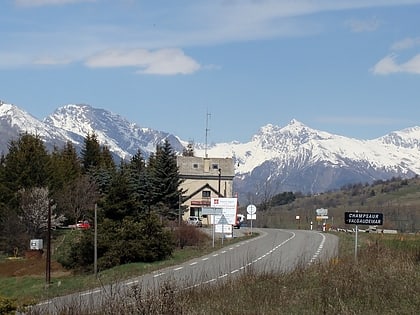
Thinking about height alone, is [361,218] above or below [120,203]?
below

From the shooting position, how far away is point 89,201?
6925cm

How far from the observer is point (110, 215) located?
42.8m

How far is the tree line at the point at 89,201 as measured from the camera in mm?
39062

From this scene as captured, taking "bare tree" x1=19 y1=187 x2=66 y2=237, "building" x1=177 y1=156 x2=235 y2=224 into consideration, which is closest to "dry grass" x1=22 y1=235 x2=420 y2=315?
"bare tree" x1=19 y1=187 x2=66 y2=237

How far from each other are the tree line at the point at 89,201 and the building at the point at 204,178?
39.6 feet

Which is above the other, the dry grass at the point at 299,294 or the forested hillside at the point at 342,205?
the forested hillside at the point at 342,205

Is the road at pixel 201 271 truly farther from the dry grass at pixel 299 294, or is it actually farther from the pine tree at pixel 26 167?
the pine tree at pixel 26 167

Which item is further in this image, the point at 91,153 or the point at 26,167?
the point at 91,153

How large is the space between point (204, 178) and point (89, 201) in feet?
138

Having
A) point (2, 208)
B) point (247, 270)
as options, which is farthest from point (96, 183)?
point (247, 270)

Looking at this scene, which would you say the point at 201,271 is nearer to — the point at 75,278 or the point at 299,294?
the point at 299,294

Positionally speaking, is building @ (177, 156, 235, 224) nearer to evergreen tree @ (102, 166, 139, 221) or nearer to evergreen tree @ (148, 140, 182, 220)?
evergreen tree @ (148, 140, 182, 220)

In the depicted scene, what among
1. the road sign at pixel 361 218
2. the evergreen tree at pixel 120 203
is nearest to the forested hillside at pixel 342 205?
the evergreen tree at pixel 120 203

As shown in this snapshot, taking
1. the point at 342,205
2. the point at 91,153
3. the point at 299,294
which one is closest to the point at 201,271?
the point at 299,294
